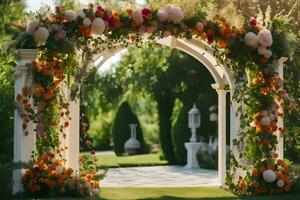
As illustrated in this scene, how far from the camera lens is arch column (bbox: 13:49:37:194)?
9367 millimetres

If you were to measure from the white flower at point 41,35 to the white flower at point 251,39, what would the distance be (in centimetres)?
339

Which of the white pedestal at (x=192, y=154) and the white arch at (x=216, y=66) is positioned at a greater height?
the white arch at (x=216, y=66)

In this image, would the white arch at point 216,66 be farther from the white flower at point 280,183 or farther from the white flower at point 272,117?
the white flower at point 280,183

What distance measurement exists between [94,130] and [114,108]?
2694mm

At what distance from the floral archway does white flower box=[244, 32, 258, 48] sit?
17 millimetres

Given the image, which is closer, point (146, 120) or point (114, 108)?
point (114, 108)

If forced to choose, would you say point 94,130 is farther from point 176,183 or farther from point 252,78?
point 252,78

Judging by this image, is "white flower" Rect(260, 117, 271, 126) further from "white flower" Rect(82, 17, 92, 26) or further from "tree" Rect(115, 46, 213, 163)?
"tree" Rect(115, 46, 213, 163)

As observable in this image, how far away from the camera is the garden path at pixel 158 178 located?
12.9 meters

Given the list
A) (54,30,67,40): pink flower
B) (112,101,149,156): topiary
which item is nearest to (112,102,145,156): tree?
(112,101,149,156): topiary

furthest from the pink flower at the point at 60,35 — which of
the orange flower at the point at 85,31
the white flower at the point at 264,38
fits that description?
the white flower at the point at 264,38

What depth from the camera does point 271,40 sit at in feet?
33.0

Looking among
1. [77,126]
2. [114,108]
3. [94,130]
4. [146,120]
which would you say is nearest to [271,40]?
[77,126]

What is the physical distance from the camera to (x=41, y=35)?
9133mm
